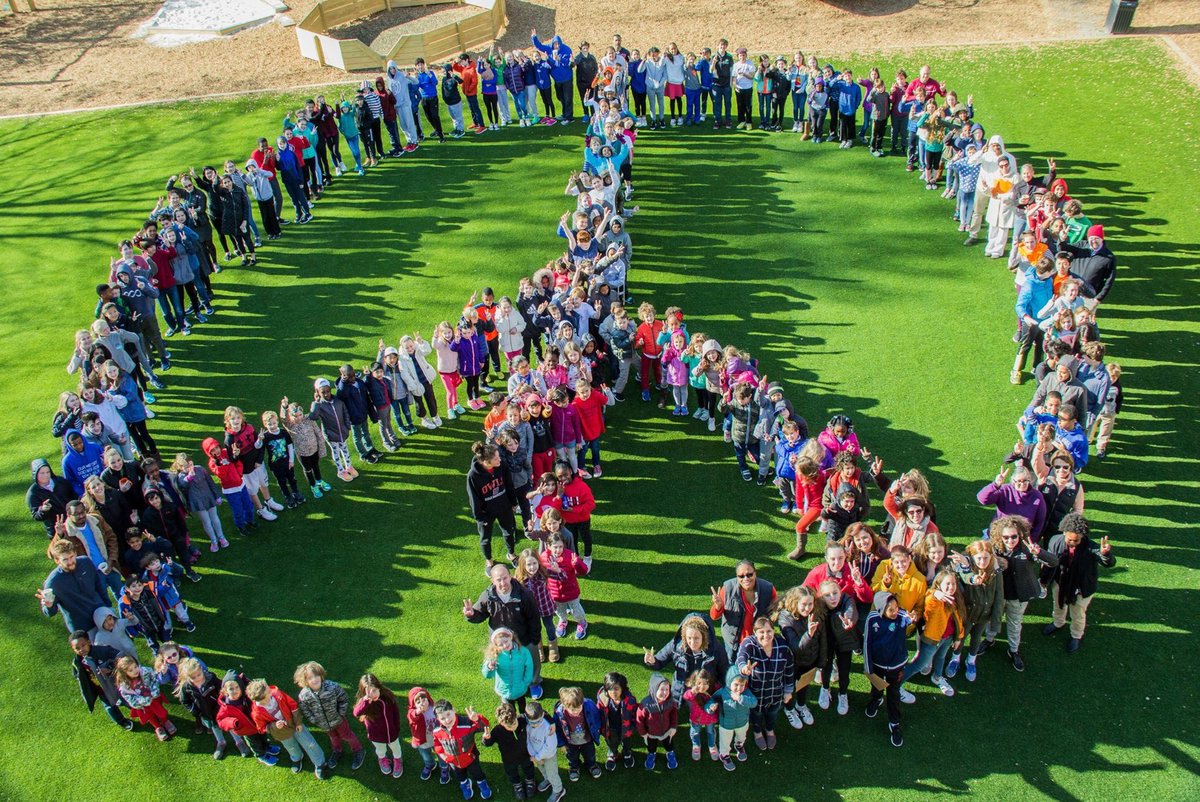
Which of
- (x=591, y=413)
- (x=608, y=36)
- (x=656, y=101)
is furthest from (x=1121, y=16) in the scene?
(x=591, y=413)

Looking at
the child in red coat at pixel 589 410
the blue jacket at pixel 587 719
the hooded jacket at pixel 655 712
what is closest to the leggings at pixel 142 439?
the child in red coat at pixel 589 410

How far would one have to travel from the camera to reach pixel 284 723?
318 inches

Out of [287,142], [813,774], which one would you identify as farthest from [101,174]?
[813,774]

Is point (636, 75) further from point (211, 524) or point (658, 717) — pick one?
point (658, 717)

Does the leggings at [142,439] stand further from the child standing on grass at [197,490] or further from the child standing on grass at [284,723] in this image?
the child standing on grass at [284,723]

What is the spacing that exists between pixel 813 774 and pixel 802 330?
7.14m

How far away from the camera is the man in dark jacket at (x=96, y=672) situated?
848 cm

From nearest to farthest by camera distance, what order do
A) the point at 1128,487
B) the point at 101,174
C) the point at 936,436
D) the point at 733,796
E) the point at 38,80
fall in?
the point at 733,796
the point at 1128,487
the point at 936,436
the point at 101,174
the point at 38,80

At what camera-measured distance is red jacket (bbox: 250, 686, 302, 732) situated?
8016mm

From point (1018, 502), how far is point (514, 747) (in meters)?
5.24

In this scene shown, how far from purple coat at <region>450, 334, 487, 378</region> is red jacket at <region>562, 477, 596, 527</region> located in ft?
10.5

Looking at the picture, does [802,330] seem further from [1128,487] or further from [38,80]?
[38,80]

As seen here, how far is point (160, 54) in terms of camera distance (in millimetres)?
25469

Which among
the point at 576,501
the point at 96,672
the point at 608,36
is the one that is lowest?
the point at 96,672
